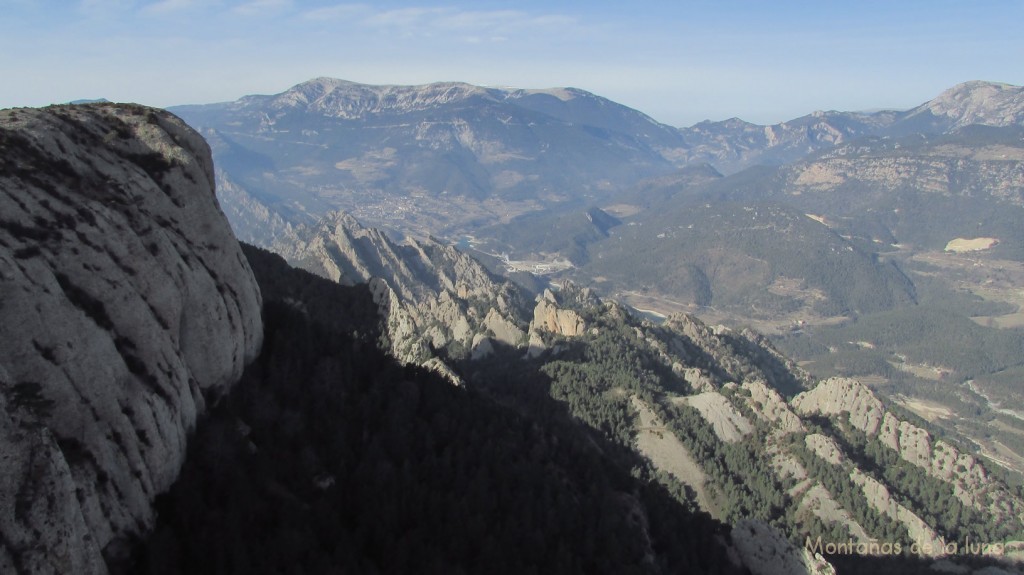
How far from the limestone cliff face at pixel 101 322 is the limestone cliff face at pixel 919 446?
141 m

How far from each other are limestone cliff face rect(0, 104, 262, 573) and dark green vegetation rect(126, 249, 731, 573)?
2.76 m

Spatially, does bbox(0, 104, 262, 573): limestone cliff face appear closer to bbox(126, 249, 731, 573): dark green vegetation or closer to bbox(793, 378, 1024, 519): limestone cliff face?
bbox(126, 249, 731, 573): dark green vegetation

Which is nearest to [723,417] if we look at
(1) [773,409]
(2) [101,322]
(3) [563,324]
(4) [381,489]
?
(1) [773,409]

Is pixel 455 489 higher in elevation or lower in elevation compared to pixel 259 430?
lower

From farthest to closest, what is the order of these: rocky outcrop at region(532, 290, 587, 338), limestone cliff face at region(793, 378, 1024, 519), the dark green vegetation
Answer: rocky outcrop at region(532, 290, 587, 338), limestone cliff face at region(793, 378, 1024, 519), the dark green vegetation

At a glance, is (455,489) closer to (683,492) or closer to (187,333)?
(187,333)

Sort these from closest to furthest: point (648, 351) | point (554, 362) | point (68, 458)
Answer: point (68, 458) < point (554, 362) < point (648, 351)

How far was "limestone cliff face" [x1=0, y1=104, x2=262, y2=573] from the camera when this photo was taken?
25.0 meters

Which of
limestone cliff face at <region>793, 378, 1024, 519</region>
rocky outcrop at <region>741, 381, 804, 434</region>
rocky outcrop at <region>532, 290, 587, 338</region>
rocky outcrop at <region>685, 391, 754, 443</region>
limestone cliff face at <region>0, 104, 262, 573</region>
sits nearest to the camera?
limestone cliff face at <region>0, 104, 262, 573</region>

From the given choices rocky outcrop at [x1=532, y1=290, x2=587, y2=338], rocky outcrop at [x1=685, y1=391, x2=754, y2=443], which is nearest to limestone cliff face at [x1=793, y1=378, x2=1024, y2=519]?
rocky outcrop at [x1=685, y1=391, x2=754, y2=443]

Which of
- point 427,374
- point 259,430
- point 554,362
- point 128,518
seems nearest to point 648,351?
point 554,362

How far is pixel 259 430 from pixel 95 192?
19.0m

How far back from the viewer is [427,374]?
75938 mm

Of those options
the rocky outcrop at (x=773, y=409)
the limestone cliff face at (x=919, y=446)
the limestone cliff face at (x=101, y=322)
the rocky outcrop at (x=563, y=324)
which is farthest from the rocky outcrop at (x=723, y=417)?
the limestone cliff face at (x=101, y=322)
